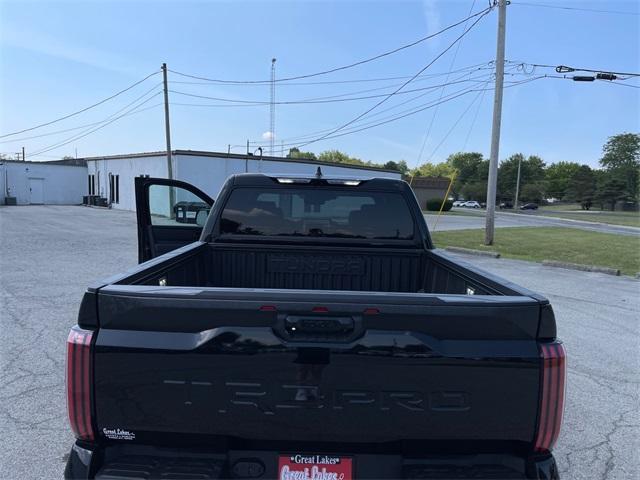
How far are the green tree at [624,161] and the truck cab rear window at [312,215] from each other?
356ft

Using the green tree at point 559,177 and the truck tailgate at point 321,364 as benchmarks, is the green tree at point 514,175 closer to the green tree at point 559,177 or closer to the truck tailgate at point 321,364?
the green tree at point 559,177

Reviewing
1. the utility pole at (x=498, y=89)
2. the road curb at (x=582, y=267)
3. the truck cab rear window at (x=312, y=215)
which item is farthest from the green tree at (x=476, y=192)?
the truck cab rear window at (x=312, y=215)

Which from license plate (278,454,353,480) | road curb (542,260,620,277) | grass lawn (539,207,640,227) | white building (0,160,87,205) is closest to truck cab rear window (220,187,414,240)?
license plate (278,454,353,480)

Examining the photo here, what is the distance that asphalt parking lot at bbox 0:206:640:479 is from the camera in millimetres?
3377

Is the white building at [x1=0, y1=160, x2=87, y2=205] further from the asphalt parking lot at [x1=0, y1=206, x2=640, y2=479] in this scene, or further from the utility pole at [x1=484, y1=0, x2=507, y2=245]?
the utility pole at [x1=484, y1=0, x2=507, y2=245]

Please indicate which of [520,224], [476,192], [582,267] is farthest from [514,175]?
A: [582,267]

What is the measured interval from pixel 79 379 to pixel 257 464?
79 centimetres

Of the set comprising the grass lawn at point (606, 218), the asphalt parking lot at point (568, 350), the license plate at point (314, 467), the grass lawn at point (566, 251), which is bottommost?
the grass lawn at point (606, 218)

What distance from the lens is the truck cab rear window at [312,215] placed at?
399 cm

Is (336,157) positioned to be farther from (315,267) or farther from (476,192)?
(315,267)

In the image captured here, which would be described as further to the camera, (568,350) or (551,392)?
(568,350)

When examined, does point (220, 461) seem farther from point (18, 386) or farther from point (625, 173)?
point (625, 173)

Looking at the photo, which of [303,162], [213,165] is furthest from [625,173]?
[213,165]

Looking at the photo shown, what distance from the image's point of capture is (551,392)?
1.90 metres
